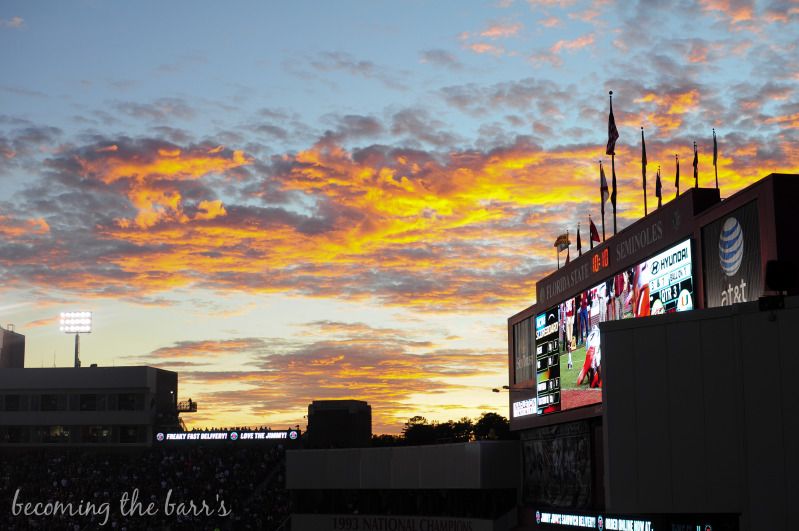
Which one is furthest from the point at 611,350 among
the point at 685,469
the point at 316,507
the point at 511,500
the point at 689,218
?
the point at 316,507

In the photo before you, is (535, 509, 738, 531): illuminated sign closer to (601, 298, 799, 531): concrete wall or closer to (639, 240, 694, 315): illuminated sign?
(601, 298, 799, 531): concrete wall

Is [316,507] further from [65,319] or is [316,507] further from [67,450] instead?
[65,319]

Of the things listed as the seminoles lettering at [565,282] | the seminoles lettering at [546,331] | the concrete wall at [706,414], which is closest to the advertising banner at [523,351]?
the seminoles lettering at [546,331]

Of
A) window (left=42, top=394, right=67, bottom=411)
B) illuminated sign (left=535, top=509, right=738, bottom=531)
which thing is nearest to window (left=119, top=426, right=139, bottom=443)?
window (left=42, top=394, right=67, bottom=411)

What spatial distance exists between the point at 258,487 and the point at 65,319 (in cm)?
4233

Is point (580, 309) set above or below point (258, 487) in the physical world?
above

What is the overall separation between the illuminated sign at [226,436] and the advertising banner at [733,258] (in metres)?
59.9

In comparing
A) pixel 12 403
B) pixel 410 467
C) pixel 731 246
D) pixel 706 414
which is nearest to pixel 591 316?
pixel 731 246

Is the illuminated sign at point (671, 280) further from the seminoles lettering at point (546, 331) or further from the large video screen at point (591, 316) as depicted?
the seminoles lettering at point (546, 331)

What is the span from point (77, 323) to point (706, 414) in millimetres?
102250

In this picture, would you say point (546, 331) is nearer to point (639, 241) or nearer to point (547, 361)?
point (547, 361)

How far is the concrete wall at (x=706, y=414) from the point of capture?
17.7 meters

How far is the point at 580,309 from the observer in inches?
1756

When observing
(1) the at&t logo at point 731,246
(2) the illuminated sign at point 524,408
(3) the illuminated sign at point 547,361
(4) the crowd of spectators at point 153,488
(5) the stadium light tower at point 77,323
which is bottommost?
(4) the crowd of spectators at point 153,488
